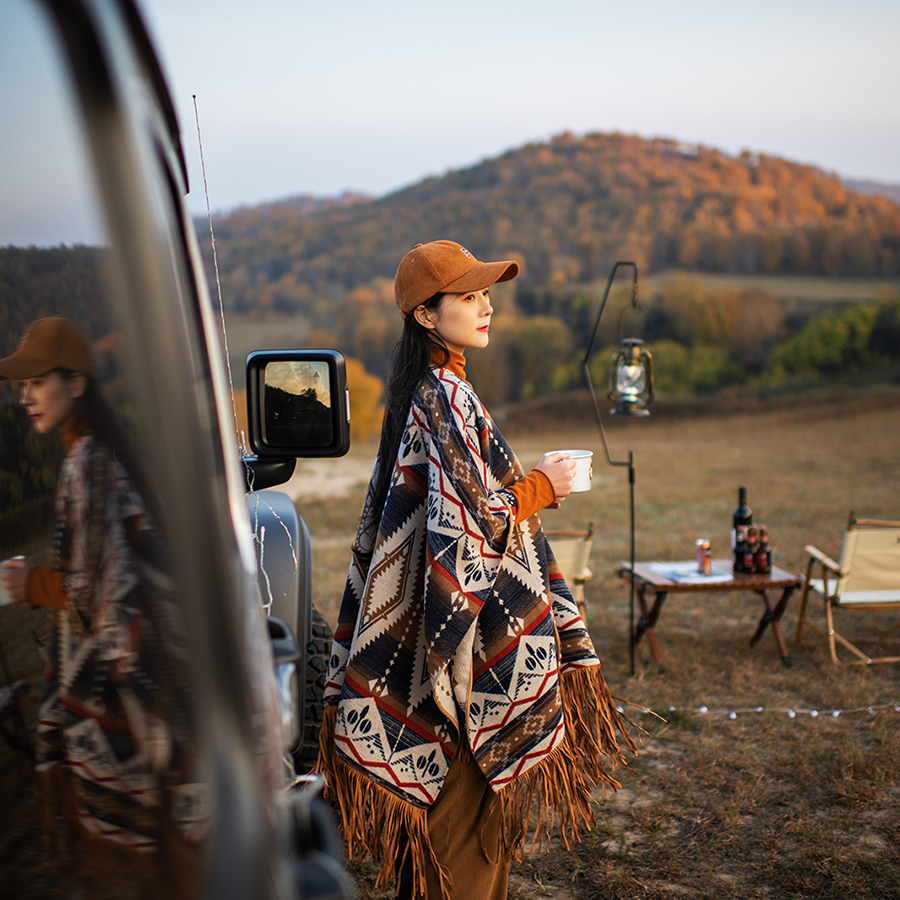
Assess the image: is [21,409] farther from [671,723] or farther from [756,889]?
[671,723]

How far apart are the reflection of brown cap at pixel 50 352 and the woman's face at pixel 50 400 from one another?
0.04ft

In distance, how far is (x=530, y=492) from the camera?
2029mm

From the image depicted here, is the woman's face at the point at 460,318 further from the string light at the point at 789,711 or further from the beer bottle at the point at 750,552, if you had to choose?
the beer bottle at the point at 750,552

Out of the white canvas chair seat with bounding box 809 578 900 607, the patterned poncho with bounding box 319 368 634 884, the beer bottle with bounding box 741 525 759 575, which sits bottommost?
the white canvas chair seat with bounding box 809 578 900 607

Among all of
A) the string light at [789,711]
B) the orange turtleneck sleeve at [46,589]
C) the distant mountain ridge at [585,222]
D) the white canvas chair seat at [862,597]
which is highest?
the distant mountain ridge at [585,222]

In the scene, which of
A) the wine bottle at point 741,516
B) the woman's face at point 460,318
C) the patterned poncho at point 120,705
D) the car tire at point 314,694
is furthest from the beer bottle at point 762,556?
the patterned poncho at point 120,705

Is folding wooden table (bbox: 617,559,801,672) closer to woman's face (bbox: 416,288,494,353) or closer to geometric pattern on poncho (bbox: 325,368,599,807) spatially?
geometric pattern on poncho (bbox: 325,368,599,807)

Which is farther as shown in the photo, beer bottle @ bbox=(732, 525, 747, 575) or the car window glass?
beer bottle @ bbox=(732, 525, 747, 575)

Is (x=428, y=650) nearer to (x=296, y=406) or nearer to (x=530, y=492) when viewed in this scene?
(x=530, y=492)

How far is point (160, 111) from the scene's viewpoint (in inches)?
32.6

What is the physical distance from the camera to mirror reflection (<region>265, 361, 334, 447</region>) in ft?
7.19

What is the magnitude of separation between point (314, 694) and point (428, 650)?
2.90 ft

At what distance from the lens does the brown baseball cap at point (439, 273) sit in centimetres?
205

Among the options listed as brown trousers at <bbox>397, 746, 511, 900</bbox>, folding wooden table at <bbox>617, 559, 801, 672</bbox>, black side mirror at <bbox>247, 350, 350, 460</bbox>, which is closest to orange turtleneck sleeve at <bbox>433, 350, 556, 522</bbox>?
black side mirror at <bbox>247, 350, 350, 460</bbox>
